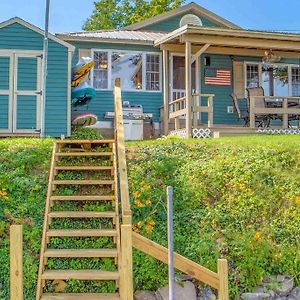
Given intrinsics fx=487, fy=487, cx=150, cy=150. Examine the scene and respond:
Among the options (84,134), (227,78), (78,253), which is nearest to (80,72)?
(84,134)

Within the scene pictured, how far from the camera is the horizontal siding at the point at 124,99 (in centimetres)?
1398

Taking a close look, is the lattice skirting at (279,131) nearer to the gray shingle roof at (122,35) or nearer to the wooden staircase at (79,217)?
the gray shingle roof at (122,35)

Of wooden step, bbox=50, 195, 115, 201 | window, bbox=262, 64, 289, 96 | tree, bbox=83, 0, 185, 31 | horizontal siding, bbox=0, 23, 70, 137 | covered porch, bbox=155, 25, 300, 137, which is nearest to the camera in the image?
wooden step, bbox=50, 195, 115, 201

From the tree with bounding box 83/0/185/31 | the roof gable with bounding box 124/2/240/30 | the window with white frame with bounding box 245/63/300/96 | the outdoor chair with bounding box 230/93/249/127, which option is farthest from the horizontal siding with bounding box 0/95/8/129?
the tree with bounding box 83/0/185/31

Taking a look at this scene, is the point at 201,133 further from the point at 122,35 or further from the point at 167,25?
the point at 167,25

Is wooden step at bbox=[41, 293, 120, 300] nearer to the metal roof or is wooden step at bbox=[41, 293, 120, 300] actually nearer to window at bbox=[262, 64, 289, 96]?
the metal roof

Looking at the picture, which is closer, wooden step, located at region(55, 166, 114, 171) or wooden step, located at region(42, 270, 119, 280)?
wooden step, located at region(42, 270, 119, 280)

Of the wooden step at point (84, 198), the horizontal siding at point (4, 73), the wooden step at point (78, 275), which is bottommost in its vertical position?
the wooden step at point (78, 275)

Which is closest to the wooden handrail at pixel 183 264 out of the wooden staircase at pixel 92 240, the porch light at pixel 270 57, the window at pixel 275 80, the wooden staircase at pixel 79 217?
the wooden staircase at pixel 92 240

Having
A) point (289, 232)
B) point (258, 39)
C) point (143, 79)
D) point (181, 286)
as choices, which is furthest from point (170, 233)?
point (143, 79)

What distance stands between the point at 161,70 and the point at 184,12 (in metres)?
3.46

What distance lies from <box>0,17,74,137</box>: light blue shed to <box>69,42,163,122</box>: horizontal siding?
280 centimetres

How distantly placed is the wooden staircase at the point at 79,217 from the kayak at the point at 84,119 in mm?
3090

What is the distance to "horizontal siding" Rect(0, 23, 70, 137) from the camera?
35.9ft
